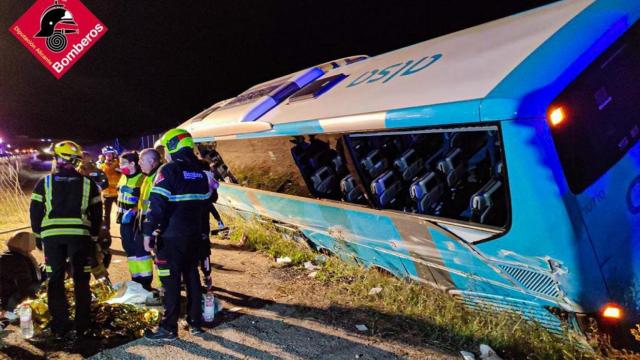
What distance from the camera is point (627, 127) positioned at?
2.81 m

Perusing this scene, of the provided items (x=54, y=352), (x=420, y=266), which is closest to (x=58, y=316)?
(x=54, y=352)

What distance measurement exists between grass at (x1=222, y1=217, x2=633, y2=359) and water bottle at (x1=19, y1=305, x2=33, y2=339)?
111 inches

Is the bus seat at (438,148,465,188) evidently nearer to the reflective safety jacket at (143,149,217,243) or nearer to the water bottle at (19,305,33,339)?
the reflective safety jacket at (143,149,217,243)

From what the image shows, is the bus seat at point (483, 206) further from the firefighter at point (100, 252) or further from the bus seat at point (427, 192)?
the firefighter at point (100, 252)

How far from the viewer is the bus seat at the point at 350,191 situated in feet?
16.8

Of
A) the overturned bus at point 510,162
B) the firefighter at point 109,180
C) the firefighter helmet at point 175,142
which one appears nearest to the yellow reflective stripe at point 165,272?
the firefighter helmet at point 175,142

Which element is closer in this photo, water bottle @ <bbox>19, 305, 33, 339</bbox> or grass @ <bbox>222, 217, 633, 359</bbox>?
grass @ <bbox>222, 217, 633, 359</bbox>

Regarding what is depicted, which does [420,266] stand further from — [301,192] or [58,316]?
[58,316]

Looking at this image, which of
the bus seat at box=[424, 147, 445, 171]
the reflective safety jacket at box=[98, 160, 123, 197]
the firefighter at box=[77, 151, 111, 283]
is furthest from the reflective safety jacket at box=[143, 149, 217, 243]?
the reflective safety jacket at box=[98, 160, 123, 197]

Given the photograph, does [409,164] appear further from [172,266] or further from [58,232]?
[58,232]

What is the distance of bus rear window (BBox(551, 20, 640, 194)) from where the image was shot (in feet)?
8.75

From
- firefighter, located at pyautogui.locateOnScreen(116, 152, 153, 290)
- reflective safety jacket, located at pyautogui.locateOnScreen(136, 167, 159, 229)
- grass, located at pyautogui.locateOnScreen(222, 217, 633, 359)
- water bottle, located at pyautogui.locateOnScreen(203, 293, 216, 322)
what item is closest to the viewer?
grass, located at pyautogui.locateOnScreen(222, 217, 633, 359)

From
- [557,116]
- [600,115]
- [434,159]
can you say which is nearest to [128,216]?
[434,159]

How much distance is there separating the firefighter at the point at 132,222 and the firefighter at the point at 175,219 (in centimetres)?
128
